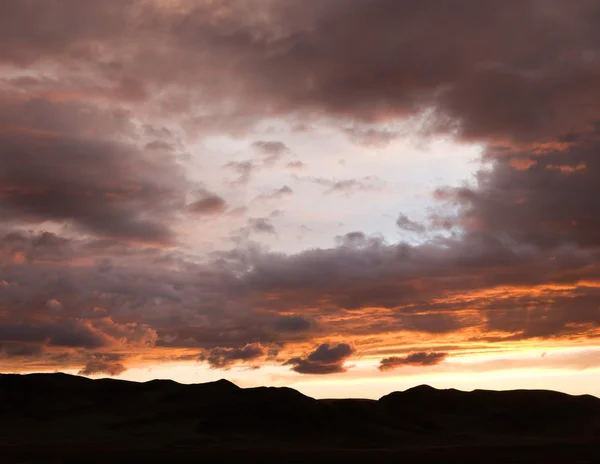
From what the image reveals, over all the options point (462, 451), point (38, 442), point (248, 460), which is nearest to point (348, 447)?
point (462, 451)

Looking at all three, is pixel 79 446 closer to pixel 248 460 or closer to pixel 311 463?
pixel 248 460

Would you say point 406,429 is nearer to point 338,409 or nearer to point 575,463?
point 338,409

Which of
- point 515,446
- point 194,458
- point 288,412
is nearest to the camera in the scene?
point 194,458

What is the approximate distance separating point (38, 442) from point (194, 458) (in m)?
54.7

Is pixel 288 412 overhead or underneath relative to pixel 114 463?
overhead

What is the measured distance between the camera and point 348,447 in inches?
6363

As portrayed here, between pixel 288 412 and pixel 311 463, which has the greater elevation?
pixel 288 412

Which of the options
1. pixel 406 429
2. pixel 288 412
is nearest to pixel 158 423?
pixel 288 412

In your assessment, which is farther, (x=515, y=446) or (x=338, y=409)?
(x=338, y=409)

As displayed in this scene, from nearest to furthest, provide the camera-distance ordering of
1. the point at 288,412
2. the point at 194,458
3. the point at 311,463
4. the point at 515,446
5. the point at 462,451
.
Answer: the point at 311,463 < the point at 194,458 < the point at 462,451 < the point at 515,446 < the point at 288,412

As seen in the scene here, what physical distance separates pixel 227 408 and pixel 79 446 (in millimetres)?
59465

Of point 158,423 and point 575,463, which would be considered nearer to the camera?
point 575,463

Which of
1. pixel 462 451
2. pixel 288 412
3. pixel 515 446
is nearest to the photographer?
pixel 462 451

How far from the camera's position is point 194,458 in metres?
122
